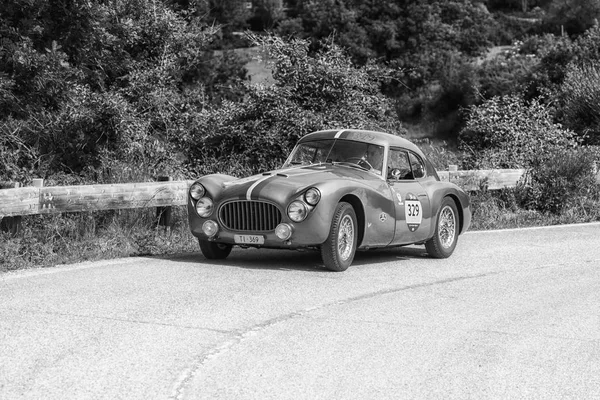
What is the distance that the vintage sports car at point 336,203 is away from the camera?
10.4m

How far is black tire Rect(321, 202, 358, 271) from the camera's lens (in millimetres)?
10430

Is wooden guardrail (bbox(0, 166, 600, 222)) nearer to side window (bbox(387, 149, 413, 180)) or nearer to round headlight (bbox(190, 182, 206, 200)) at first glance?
round headlight (bbox(190, 182, 206, 200))

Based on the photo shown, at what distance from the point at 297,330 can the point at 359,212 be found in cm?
353

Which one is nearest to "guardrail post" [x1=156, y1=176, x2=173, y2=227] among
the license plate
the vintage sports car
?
the vintage sports car

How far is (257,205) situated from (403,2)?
55.3m

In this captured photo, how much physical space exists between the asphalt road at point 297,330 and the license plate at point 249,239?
309 millimetres

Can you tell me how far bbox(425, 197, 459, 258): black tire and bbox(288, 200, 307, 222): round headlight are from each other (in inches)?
97.0

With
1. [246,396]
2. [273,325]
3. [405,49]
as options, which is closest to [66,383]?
[246,396]

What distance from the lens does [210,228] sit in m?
10.8

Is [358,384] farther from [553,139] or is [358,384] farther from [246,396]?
[553,139]

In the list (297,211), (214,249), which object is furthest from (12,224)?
(297,211)

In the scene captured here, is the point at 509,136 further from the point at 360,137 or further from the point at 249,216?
the point at 249,216

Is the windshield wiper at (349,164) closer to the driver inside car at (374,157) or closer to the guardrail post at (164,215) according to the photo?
the driver inside car at (374,157)

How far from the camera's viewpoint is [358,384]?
20.0ft
